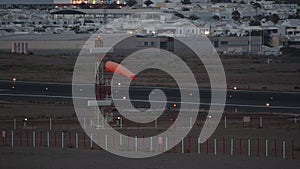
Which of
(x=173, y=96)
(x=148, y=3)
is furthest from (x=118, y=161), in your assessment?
(x=148, y=3)

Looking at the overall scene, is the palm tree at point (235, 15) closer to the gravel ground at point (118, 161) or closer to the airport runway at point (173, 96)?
the airport runway at point (173, 96)

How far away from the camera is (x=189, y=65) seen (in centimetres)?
5294

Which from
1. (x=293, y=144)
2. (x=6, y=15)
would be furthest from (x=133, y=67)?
(x=6, y=15)

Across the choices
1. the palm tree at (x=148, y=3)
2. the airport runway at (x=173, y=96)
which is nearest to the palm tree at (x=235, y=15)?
the palm tree at (x=148, y=3)

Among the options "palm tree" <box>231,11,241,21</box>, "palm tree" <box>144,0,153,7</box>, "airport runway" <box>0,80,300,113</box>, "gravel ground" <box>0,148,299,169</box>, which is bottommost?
"palm tree" <box>231,11,241,21</box>

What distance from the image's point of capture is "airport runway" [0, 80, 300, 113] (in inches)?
1298

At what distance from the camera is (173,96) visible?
36.1 metres

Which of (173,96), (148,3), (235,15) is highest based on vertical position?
(173,96)

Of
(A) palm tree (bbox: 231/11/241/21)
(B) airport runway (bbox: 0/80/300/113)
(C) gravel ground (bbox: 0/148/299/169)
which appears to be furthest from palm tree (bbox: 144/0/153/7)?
(C) gravel ground (bbox: 0/148/299/169)

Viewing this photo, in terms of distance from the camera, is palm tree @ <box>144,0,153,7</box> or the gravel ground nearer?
the gravel ground

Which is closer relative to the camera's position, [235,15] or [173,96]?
[173,96]

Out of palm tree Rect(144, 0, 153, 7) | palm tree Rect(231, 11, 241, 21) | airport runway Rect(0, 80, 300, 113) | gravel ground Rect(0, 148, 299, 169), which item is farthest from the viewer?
palm tree Rect(144, 0, 153, 7)

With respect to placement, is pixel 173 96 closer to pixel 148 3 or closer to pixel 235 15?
pixel 235 15

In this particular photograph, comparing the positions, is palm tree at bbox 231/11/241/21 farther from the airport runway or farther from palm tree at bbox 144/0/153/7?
the airport runway
